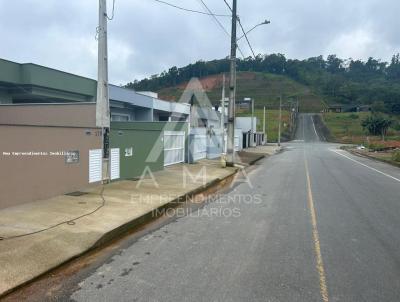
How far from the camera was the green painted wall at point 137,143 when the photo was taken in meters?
13.9

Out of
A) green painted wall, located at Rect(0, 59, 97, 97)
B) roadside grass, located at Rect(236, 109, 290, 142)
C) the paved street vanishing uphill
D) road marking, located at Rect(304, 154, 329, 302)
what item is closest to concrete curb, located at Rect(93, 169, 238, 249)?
the paved street vanishing uphill

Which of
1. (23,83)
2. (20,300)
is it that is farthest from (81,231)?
(23,83)

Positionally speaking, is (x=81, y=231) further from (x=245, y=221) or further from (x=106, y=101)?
(x=106, y=101)

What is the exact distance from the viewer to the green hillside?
149 metres

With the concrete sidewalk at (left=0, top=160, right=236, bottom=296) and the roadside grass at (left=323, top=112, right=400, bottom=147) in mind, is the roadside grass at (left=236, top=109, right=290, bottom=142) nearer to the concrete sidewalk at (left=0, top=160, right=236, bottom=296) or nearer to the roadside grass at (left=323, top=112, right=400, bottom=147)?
the roadside grass at (left=323, top=112, right=400, bottom=147)

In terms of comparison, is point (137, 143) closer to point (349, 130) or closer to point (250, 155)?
point (250, 155)

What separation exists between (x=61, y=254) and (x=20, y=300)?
1398mm

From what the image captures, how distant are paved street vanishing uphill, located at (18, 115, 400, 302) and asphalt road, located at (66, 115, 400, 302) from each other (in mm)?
14

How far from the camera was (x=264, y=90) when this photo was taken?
559 feet

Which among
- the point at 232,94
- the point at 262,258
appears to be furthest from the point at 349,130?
the point at 262,258

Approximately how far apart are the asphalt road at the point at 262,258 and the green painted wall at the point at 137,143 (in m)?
4.92

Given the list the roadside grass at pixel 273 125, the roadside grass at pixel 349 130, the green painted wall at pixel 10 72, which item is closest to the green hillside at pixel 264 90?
the roadside grass at pixel 273 125

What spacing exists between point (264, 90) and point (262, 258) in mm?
169593

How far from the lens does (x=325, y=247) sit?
6.68 m
